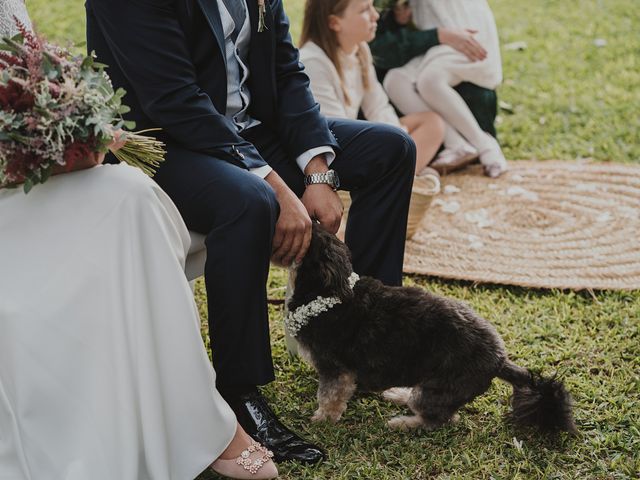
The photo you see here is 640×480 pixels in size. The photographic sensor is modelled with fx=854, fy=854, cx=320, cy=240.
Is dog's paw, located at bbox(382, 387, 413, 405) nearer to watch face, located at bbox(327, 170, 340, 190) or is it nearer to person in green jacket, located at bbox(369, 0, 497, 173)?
watch face, located at bbox(327, 170, 340, 190)

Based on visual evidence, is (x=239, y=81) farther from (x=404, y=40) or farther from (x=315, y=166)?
(x=404, y=40)

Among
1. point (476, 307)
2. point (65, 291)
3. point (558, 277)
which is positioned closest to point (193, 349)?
point (65, 291)

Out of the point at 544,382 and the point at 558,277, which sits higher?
the point at 544,382

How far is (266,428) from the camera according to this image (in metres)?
3.00

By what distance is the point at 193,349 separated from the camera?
8.71 ft

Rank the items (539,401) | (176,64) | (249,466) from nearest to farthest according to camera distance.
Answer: (249,466) < (539,401) < (176,64)

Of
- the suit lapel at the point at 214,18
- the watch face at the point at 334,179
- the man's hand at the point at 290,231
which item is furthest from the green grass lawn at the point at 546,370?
the suit lapel at the point at 214,18

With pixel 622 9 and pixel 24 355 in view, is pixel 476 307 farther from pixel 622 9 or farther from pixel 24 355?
pixel 622 9

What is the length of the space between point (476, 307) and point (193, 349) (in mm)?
1823

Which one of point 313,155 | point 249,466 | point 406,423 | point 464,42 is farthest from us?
point 464,42

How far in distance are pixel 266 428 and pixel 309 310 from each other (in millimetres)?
440

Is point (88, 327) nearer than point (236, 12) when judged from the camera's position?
Yes

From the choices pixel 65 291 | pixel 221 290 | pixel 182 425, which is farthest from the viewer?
pixel 221 290

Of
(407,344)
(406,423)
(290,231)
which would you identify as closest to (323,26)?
(290,231)
